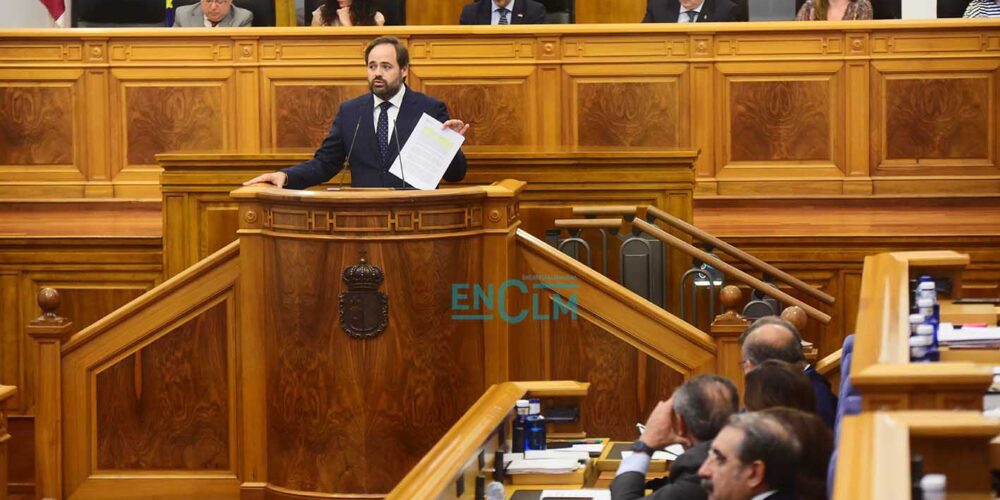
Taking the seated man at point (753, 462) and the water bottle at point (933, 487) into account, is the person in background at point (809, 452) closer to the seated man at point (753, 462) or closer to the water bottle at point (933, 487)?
the seated man at point (753, 462)

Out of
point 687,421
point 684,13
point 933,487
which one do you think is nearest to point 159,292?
point 687,421

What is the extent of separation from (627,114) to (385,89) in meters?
2.08

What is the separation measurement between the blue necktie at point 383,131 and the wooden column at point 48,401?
124cm

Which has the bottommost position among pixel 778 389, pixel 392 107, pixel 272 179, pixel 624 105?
pixel 778 389

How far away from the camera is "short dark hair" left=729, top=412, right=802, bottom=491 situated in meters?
2.88

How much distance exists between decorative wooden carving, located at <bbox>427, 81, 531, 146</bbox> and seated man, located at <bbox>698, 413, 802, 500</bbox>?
466 centimetres

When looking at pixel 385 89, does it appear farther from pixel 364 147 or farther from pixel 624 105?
pixel 624 105

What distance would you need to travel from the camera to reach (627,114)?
7668 millimetres

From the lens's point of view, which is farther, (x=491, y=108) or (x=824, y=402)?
(x=491, y=108)

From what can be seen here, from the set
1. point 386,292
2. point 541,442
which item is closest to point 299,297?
point 386,292

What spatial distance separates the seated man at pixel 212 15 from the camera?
8.27m

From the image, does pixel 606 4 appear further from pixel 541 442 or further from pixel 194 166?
pixel 541 442

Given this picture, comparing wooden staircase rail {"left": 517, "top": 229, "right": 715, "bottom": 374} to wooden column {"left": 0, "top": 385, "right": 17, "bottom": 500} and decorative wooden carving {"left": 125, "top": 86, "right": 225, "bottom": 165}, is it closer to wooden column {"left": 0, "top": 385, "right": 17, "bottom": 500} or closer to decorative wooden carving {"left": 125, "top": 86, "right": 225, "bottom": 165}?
wooden column {"left": 0, "top": 385, "right": 17, "bottom": 500}

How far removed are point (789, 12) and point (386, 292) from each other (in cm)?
551
